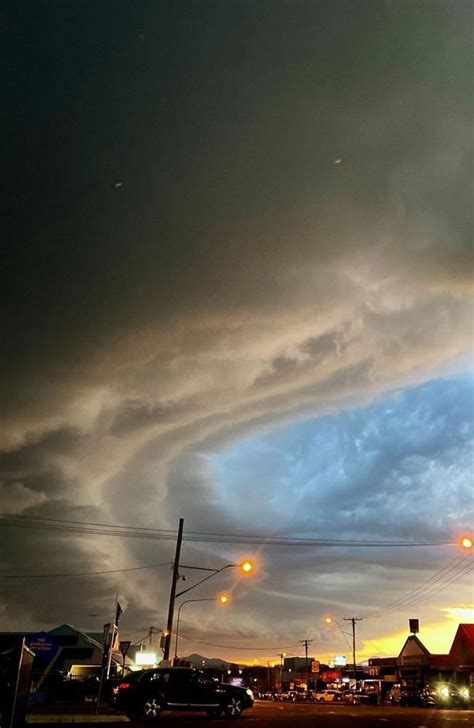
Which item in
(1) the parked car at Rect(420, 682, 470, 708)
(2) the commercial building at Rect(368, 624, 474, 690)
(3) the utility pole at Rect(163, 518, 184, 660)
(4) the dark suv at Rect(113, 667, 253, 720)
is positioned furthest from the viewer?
(2) the commercial building at Rect(368, 624, 474, 690)

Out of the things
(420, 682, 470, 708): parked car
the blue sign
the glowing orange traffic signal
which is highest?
the glowing orange traffic signal

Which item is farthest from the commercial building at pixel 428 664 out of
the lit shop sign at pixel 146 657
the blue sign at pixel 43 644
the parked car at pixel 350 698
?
the blue sign at pixel 43 644

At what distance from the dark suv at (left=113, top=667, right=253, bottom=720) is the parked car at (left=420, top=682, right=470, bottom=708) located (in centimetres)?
2992

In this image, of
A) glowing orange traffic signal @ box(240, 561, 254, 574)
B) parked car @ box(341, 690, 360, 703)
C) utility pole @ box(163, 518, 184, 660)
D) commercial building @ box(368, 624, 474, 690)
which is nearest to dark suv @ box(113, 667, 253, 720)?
glowing orange traffic signal @ box(240, 561, 254, 574)

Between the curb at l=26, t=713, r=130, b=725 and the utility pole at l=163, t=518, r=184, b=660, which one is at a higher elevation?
the utility pole at l=163, t=518, r=184, b=660

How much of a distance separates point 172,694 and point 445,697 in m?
33.1

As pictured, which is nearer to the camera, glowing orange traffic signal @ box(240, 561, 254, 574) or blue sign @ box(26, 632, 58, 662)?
blue sign @ box(26, 632, 58, 662)

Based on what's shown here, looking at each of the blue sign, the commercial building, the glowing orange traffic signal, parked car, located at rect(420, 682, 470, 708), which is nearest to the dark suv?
the blue sign

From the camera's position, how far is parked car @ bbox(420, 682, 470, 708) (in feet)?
147

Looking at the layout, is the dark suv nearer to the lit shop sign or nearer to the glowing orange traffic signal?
the glowing orange traffic signal

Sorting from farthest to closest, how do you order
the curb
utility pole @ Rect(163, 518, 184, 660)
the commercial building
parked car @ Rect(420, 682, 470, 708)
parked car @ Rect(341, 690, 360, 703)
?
the commercial building
parked car @ Rect(341, 690, 360, 703)
parked car @ Rect(420, 682, 470, 708)
utility pole @ Rect(163, 518, 184, 660)
the curb

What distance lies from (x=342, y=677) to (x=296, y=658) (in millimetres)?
65413

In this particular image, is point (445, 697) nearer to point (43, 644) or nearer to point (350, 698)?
point (350, 698)

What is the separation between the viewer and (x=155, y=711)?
21.2 metres
